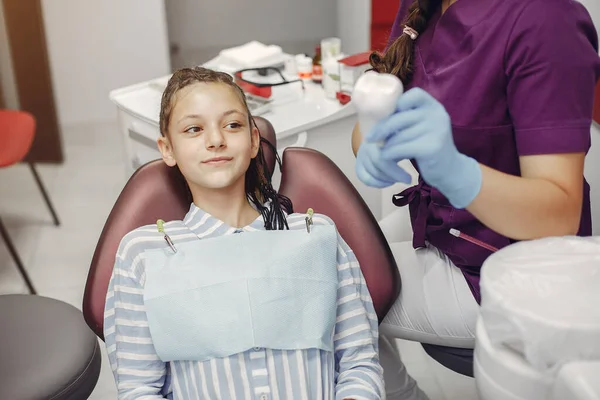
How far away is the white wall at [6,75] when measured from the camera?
309 cm

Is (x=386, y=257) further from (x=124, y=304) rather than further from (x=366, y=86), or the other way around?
(x=366, y=86)

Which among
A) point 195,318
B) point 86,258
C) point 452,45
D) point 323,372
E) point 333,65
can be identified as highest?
point 452,45

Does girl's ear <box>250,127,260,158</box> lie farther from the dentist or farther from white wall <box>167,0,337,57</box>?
white wall <box>167,0,337,57</box>

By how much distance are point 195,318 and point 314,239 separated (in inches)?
9.4

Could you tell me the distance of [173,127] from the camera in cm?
128

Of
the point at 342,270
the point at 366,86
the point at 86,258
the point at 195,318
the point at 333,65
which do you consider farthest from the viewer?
the point at 86,258

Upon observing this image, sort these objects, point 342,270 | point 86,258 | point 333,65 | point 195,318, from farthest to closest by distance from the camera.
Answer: point 86,258
point 333,65
point 342,270
point 195,318

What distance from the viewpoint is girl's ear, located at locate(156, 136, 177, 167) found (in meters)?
1.31

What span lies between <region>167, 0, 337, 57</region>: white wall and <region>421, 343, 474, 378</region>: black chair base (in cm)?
299

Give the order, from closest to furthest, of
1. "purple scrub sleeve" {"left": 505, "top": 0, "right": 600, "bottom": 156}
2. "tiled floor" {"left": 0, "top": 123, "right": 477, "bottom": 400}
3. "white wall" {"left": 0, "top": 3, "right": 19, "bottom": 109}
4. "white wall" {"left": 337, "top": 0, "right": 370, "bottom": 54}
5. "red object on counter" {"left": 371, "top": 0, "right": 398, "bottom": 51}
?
"purple scrub sleeve" {"left": 505, "top": 0, "right": 600, "bottom": 156} < "tiled floor" {"left": 0, "top": 123, "right": 477, "bottom": 400} < "red object on counter" {"left": 371, "top": 0, "right": 398, "bottom": 51} < "white wall" {"left": 337, "top": 0, "right": 370, "bottom": 54} < "white wall" {"left": 0, "top": 3, "right": 19, "bottom": 109}

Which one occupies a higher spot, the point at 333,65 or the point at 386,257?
the point at 333,65

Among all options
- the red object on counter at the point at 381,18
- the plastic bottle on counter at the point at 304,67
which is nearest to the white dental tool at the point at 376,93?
the plastic bottle on counter at the point at 304,67

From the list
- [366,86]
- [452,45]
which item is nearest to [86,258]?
[452,45]

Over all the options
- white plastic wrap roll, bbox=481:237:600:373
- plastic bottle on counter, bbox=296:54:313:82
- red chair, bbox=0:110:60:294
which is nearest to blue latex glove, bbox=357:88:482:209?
white plastic wrap roll, bbox=481:237:600:373
